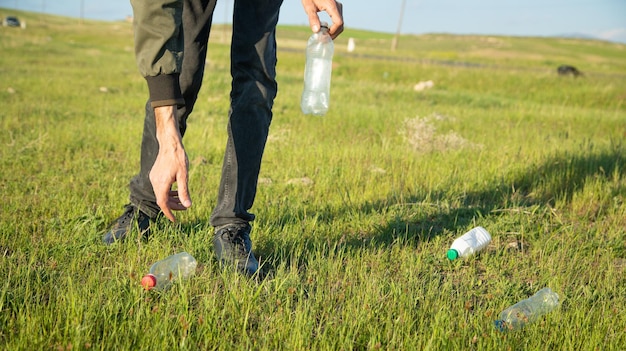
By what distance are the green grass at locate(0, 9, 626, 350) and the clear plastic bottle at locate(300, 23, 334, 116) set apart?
0.67 metres

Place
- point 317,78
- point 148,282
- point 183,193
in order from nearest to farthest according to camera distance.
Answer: point 183,193, point 148,282, point 317,78

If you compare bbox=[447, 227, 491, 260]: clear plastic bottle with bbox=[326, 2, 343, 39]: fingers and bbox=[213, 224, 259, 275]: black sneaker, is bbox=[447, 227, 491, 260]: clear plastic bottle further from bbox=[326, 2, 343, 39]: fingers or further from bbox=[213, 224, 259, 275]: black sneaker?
bbox=[326, 2, 343, 39]: fingers

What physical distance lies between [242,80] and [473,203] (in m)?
2.26

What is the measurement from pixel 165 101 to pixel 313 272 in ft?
3.46

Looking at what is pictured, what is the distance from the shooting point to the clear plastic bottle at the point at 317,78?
350 cm

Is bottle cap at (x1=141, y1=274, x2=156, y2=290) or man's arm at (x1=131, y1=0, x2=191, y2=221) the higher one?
man's arm at (x1=131, y1=0, x2=191, y2=221)

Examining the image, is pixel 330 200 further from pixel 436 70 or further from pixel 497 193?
pixel 436 70

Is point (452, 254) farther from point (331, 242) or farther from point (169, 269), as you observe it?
point (169, 269)

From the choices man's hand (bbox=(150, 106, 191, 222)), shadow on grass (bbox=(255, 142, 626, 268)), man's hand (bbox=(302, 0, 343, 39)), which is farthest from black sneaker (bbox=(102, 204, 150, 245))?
man's hand (bbox=(302, 0, 343, 39))

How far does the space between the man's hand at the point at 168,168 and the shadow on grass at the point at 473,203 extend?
98cm

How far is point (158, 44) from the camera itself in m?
2.09

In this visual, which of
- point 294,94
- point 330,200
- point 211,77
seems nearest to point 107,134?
point 330,200

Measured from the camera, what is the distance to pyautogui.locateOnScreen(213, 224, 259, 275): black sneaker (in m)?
2.67

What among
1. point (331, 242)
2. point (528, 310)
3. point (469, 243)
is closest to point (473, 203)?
point (469, 243)
